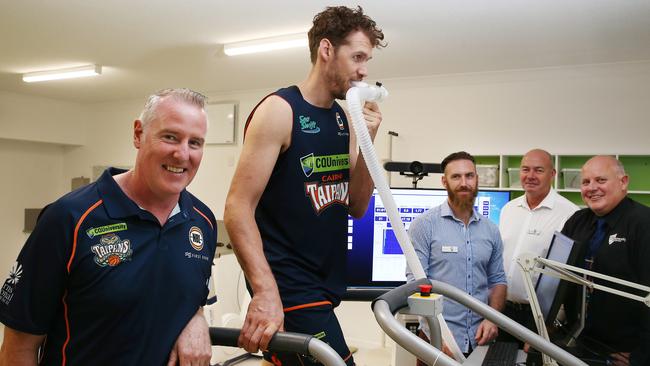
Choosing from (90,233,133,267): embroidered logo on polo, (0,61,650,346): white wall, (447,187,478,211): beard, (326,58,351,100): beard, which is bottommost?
(90,233,133,267): embroidered logo on polo

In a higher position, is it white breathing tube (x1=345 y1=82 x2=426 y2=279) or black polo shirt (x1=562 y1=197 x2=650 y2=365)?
white breathing tube (x1=345 y1=82 x2=426 y2=279)

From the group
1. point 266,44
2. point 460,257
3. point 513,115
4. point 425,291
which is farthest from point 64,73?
point 425,291

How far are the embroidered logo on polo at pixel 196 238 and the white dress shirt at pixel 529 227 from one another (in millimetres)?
2411

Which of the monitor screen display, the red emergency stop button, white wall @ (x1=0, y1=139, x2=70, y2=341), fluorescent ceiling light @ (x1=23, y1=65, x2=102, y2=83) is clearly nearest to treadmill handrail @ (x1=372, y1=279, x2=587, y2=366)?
the red emergency stop button

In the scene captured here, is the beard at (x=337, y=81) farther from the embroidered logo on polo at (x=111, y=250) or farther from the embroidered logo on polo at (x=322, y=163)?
the embroidered logo on polo at (x=111, y=250)

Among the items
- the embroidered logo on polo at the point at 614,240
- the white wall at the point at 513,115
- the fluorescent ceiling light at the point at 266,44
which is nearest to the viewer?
the embroidered logo on polo at the point at 614,240

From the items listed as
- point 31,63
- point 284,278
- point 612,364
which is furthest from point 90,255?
point 31,63

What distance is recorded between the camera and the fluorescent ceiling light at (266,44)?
4.80m

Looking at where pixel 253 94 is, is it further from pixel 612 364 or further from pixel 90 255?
pixel 90 255

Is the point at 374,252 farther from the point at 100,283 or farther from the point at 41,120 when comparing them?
the point at 41,120

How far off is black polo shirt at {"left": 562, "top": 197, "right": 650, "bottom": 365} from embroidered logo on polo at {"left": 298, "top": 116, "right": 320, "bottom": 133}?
1.88 meters

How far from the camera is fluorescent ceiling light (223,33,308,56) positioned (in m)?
4.80

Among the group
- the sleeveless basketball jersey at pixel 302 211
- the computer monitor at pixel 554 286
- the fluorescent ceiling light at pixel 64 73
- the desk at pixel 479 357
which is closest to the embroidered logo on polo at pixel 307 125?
the sleeveless basketball jersey at pixel 302 211

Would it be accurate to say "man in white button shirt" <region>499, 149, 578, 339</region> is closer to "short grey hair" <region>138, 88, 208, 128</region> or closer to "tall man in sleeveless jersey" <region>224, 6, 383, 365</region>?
"tall man in sleeveless jersey" <region>224, 6, 383, 365</region>
